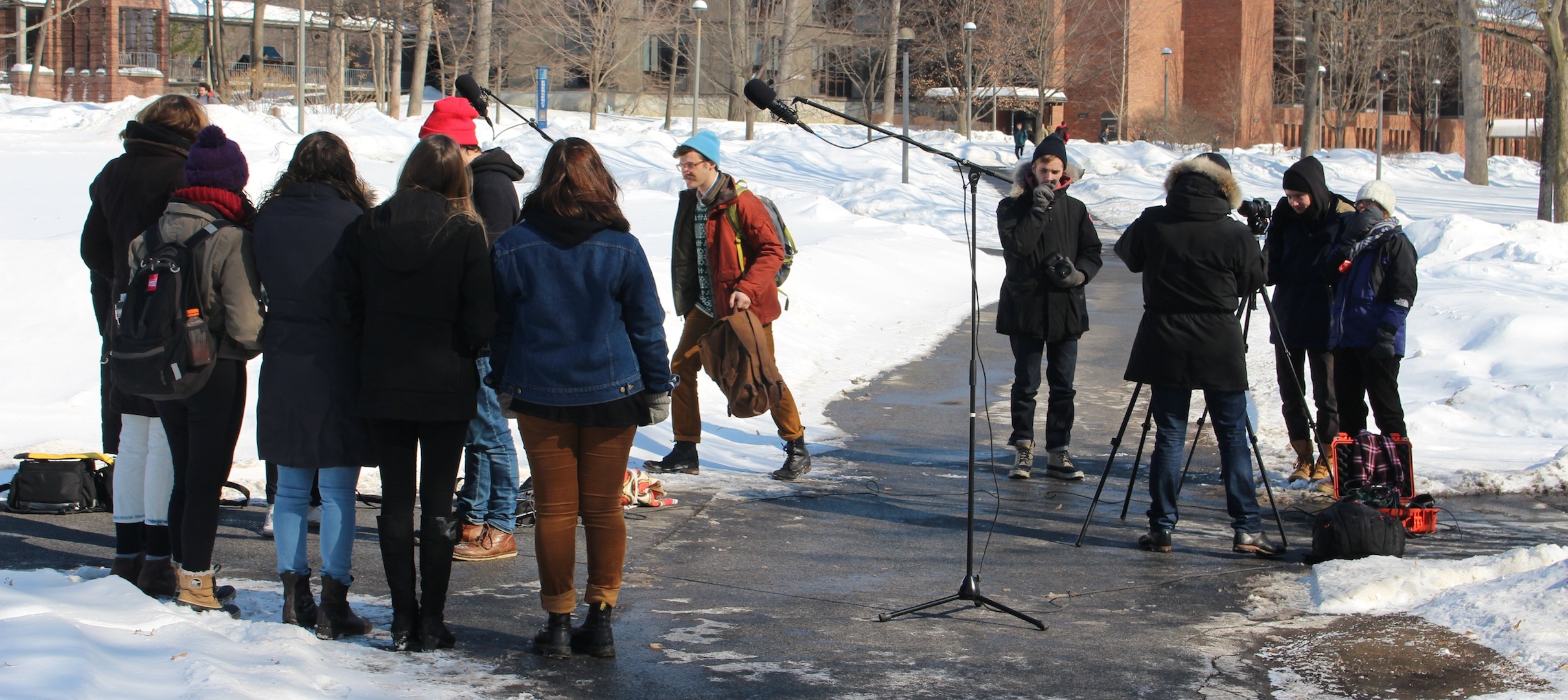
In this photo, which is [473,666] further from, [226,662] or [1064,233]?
[1064,233]

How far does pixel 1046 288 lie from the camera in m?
7.91

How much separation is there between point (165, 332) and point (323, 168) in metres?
0.76

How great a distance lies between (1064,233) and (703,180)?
2.24m

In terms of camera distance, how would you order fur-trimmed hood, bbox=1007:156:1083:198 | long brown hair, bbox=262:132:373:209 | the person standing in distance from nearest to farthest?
long brown hair, bbox=262:132:373:209 → the person standing in distance → fur-trimmed hood, bbox=1007:156:1083:198

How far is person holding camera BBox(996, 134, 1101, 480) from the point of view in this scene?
7.86m

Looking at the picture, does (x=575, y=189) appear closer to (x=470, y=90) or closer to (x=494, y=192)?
(x=494, y=192)

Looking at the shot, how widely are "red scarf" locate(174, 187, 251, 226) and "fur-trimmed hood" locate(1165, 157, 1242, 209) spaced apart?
404cm

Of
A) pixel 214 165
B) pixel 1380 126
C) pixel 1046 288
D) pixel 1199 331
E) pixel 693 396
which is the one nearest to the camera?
pixel 214 165

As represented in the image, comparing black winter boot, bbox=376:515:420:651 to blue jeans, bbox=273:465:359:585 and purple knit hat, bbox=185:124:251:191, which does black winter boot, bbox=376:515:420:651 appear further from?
purple knit hat, bbox=185:124:251:191

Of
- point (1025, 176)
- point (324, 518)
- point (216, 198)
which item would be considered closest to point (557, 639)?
point (324, 518)

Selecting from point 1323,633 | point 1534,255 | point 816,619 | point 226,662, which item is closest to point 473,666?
point 226,662

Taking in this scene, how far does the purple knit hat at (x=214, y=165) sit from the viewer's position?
4.74m

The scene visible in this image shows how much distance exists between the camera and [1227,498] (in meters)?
6.30

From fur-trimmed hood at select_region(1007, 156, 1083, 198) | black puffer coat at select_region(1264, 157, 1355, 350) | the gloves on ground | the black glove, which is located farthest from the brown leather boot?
the black glove
